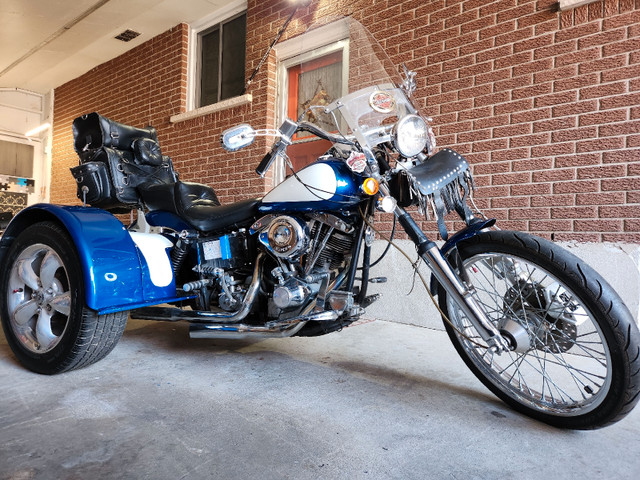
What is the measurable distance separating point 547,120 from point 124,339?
9.56 ft

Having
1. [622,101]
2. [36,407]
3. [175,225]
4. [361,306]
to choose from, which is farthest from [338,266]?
[622,101]

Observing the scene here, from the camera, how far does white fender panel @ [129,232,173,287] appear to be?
191 centimetres

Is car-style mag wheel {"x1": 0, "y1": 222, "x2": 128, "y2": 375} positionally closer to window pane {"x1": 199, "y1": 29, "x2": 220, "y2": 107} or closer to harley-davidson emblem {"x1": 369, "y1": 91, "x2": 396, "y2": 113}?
harley-davidson emblem {"x1": 369, "y1": 91, "x2": 396, "y2": 113}

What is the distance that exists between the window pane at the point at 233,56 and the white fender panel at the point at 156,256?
10.4 feet

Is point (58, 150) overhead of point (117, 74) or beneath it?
beneath

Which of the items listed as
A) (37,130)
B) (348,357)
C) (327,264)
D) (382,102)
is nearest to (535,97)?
(382,102)

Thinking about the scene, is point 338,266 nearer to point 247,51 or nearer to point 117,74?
point 247,51

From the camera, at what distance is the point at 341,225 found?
1671 mm

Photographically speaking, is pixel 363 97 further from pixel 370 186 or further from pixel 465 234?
pixel 465 234

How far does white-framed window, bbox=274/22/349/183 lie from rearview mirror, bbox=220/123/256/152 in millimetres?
392

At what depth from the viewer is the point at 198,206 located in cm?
210

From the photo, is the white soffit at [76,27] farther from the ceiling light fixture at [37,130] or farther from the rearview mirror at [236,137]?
the rearview mirror at [236,137]

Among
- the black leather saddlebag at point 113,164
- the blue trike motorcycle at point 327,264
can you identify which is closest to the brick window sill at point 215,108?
the black leather saddlebag at point 113,164

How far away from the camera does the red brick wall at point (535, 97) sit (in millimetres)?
2326
